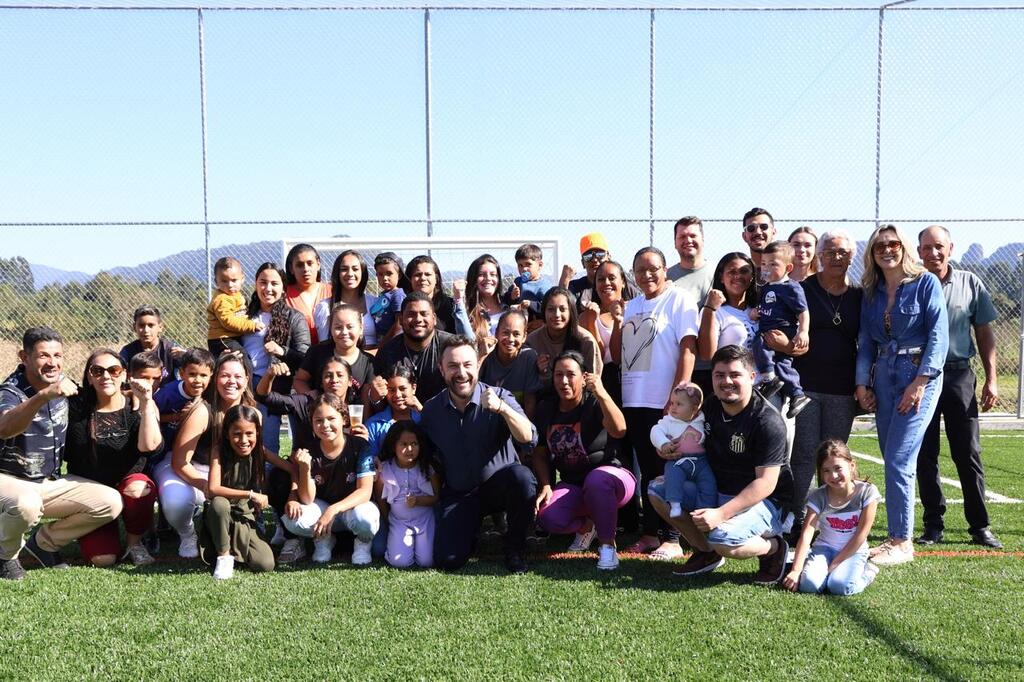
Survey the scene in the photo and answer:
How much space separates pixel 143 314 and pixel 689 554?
3889 millimetres

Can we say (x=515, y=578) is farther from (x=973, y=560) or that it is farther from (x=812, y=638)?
(x=973, y=560)

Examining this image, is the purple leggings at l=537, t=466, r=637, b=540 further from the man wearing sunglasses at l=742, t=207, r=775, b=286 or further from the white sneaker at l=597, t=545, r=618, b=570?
the man wearing sunglasses at l=742, t=207, r=775, b=286

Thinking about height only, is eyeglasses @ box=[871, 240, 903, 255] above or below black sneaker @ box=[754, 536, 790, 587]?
above

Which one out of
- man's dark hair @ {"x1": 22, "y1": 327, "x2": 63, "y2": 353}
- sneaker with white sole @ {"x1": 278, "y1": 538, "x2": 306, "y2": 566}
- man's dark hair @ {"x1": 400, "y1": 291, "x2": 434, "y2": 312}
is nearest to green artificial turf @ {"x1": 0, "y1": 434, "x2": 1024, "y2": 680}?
sneaker with white sole @ {"x1": 278, "y1": 538, "x2": 306, "y2": 566}

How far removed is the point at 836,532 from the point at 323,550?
282cm

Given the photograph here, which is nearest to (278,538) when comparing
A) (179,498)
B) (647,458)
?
(179,498)

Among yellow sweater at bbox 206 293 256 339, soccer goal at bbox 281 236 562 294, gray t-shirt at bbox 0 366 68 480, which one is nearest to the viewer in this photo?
gray t-shirt at bbox 0 366 68 480

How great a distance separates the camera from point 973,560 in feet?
15.0

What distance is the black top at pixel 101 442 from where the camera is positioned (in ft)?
15.3

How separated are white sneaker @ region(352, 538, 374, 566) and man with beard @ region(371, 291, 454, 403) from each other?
0.87m

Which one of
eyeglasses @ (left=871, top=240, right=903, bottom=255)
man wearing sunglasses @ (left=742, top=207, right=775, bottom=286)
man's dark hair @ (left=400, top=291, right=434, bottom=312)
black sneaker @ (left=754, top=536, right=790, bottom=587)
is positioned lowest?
black sneaker @ (left=754, top=536, right=790, bottom=587)

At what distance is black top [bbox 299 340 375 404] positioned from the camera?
502 centimetres

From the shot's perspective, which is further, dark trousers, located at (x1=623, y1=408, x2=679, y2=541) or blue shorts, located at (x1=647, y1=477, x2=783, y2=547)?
dark trousers, located at (x1=623, y1=408, x2=679, y2=541)

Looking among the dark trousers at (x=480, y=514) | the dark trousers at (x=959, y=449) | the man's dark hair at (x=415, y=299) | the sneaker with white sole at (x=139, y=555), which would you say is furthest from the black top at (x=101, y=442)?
the dark trousers at (x=959, y=449)
